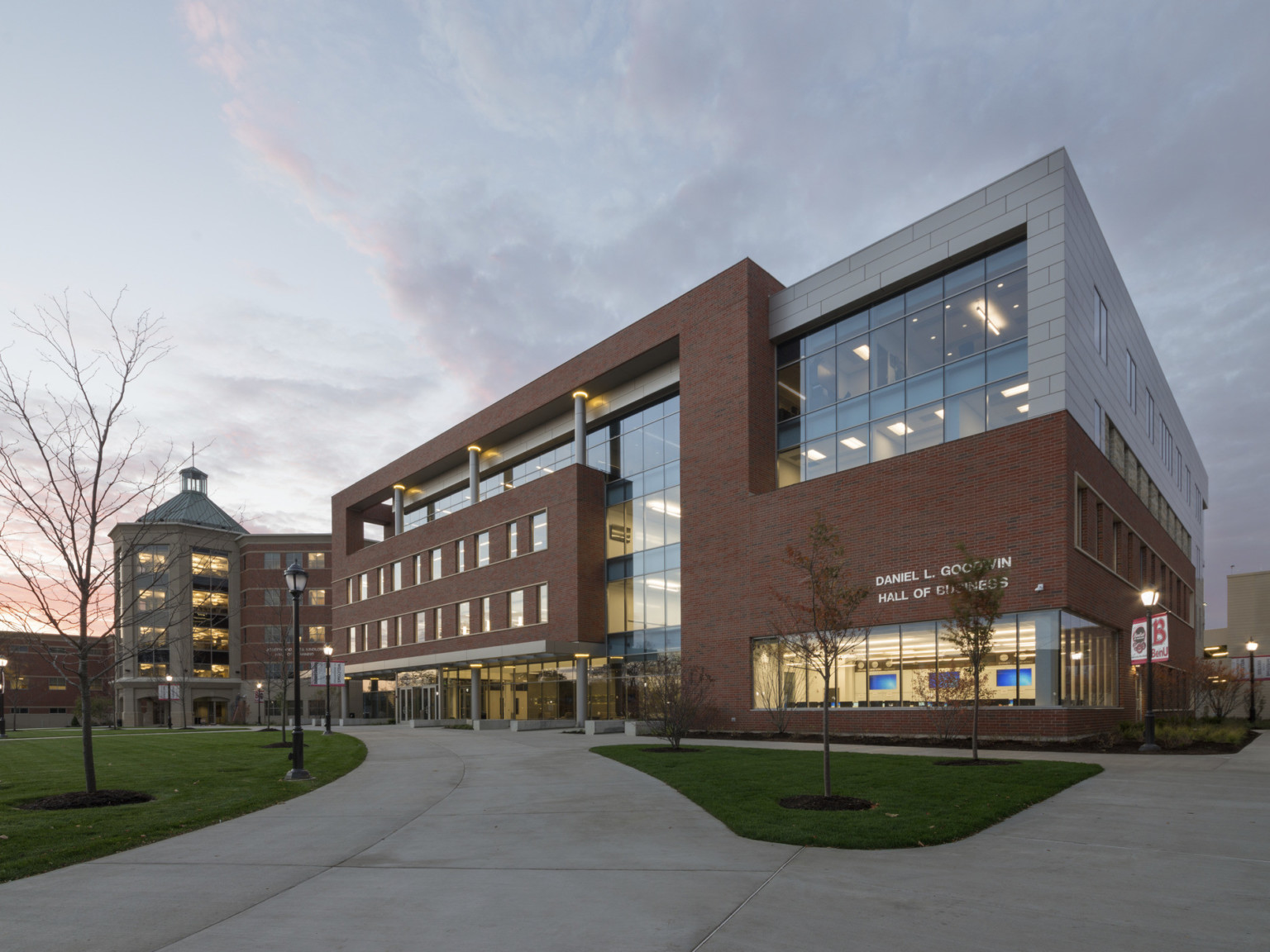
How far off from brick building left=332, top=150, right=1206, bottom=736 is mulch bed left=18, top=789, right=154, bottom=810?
16.7m

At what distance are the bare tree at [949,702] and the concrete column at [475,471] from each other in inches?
1283

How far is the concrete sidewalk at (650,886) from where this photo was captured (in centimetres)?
640

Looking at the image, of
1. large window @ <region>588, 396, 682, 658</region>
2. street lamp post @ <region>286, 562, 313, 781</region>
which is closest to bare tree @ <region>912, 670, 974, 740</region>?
large window @ <region>588, 396, 682, 658</region>

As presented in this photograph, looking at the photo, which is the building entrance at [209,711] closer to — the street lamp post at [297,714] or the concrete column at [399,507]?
the concrete column at [399,507]

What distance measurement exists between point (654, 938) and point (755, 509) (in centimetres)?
2551

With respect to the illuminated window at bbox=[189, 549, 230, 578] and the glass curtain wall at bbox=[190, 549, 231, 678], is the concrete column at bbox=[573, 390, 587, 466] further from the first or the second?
the illuminated window at bbox=[189, 549, 230, 578]

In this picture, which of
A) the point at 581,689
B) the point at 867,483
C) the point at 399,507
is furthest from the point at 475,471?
the point at 867,483

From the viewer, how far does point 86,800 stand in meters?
13.8

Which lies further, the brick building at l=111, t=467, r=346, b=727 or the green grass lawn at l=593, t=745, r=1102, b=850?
the brick building at l=111, t=467, r=346, b=727

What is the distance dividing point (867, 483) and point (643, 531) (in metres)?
13.9

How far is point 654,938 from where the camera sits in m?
6.27

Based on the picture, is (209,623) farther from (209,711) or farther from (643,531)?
(643,531)

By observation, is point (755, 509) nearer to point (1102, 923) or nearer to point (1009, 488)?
point (1009, 488)

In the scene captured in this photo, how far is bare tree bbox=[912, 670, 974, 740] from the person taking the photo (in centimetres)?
2338
